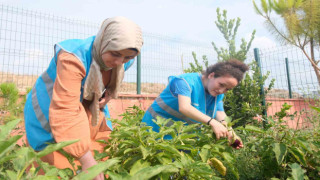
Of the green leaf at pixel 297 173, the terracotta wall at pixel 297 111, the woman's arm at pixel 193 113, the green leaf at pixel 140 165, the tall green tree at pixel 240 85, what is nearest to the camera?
the green leaf at pixel 140 165

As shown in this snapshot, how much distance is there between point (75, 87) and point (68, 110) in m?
0.13

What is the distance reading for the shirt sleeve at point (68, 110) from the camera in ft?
3.76

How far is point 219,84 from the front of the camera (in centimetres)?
215

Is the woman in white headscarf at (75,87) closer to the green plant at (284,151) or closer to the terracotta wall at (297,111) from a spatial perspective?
the green plant at (284,151)

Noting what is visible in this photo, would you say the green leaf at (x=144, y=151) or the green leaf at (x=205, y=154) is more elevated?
the green leaf at (x=144, y=151)

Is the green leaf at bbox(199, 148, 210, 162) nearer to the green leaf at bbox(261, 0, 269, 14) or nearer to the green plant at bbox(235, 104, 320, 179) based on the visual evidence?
the green plant at bbox(235, 104, 320, 179)

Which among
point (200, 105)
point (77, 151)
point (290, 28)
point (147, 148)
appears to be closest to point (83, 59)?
point (77, 151)

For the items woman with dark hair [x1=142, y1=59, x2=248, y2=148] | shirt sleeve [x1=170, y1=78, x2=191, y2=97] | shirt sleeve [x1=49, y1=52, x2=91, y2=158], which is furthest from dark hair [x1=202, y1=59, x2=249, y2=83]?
shirt sleeve [x1=49, y1=52, x2=91, y2=158]

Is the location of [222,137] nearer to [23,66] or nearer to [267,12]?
[23,66]

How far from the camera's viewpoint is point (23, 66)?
5348 millimetres

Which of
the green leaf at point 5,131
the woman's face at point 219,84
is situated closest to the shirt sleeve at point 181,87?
the woman's face at point 219,84

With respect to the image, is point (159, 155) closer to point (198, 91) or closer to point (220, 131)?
point (220, 131)

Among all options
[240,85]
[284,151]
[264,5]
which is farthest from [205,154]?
[264,5]

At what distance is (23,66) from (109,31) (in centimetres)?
472
